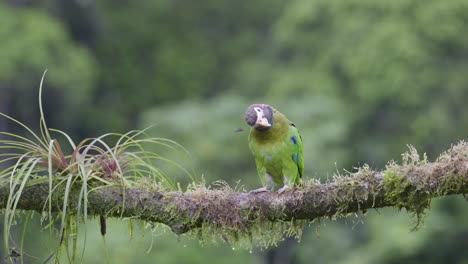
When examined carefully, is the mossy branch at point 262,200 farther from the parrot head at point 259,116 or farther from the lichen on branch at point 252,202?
the parrot head at point 259,116

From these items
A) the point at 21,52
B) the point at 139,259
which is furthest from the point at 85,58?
the point at 139,259

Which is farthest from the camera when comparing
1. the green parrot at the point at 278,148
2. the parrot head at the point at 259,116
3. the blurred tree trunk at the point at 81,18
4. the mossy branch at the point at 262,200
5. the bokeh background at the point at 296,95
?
the blurred tree trunk at the point at 81,18

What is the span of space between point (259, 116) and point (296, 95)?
13529 mm

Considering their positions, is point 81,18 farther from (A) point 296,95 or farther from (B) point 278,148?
(B) point 278,148

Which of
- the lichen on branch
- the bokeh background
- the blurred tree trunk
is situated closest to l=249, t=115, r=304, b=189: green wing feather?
the lichen on branch

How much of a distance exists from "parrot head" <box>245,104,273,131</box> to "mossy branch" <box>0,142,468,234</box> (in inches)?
29.2

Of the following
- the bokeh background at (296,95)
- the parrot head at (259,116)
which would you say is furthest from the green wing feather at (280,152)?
the bokeh background at (296,95)

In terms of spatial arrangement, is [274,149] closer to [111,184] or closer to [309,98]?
[111,184]

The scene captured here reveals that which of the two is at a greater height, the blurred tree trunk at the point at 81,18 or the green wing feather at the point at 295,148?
the blurred tree trunk at the point at 81,18

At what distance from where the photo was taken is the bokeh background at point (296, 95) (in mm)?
14151

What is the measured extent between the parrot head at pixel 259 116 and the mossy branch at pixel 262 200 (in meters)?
0.74

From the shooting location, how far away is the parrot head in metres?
3.98

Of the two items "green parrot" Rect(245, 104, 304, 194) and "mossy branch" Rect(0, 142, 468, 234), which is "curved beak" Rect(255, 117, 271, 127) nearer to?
"green parrot" Rect(245, 104, 304, 194)

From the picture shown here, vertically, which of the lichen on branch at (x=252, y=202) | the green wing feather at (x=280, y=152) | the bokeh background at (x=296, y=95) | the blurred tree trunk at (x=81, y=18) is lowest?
the lichen on branch at (x=252, y=202)
